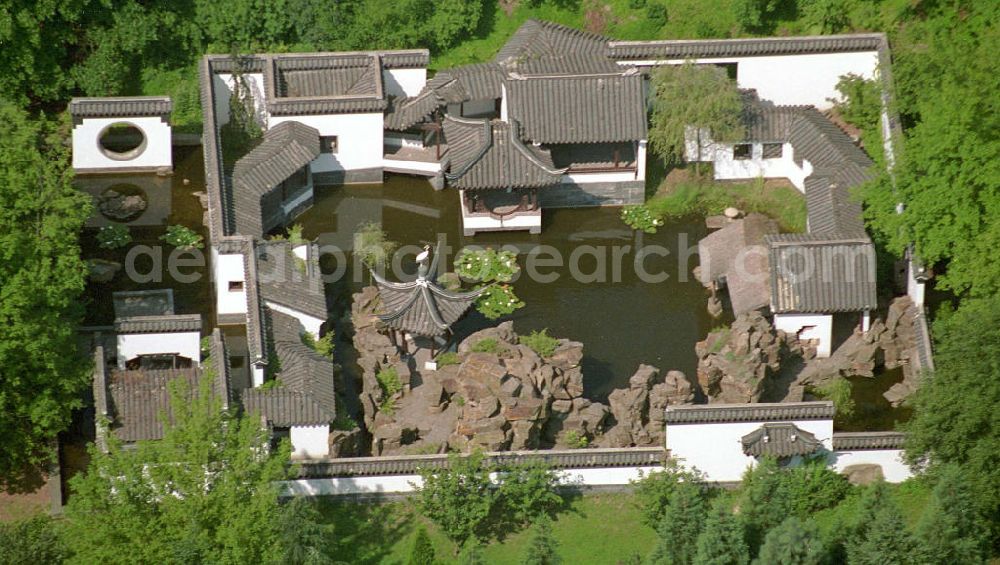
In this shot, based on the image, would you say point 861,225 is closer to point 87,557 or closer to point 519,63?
point 519,63

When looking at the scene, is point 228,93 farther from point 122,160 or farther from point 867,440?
point 867,440

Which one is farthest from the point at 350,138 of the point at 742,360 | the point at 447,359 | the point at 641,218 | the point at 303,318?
the point at 742,360

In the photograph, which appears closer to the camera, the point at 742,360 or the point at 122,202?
the point at 742,360

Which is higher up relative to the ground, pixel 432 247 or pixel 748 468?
pixel 432 247

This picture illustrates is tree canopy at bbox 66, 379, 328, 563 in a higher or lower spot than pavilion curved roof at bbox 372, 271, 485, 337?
lower

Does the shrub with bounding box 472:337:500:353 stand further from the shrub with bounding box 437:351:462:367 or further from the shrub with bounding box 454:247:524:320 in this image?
the shrub with bounding box 454:247:524:320

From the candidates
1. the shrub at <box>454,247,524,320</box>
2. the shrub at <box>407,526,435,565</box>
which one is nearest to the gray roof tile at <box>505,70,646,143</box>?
the shrub at <box>454,247,524,320</box>

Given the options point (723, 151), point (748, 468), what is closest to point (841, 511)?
point (748, 468)
